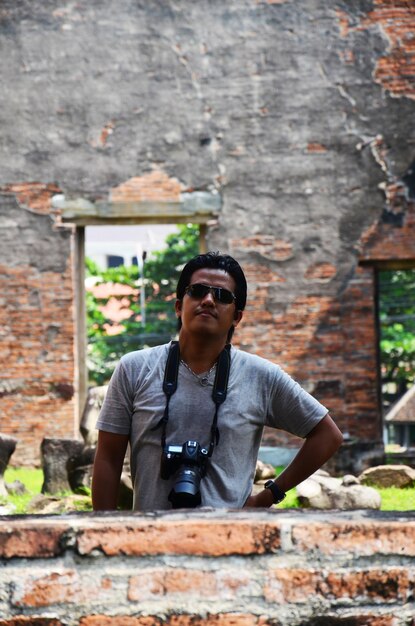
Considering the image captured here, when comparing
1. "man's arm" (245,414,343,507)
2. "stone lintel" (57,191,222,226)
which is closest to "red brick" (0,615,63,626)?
"man's arm" (245,414,343,507)

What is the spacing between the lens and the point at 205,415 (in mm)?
2873

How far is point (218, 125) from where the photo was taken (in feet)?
34.1

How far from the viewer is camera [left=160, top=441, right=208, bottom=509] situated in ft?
8.87

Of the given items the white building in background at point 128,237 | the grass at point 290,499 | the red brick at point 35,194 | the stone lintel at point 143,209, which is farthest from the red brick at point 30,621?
the white building in background at point 128,237

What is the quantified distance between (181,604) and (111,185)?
8.69m

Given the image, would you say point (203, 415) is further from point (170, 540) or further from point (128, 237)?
point (128, 237)

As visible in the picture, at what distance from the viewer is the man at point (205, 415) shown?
9.34ft

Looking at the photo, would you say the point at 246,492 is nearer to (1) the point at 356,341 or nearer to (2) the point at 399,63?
(1) the point at 356,341

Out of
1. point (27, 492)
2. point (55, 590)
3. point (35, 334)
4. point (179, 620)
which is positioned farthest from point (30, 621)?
point (35, 334)

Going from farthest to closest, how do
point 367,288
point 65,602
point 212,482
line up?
point 367,288 → point 212,482 → point 65,602

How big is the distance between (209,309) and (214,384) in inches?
9.2

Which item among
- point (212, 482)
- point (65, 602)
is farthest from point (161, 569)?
point (212, 482)

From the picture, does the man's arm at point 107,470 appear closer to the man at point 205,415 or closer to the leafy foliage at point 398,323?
the man at point 205,415

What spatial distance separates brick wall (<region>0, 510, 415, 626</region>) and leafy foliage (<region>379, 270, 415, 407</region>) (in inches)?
759
